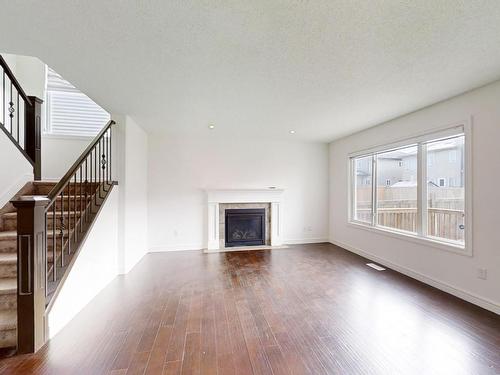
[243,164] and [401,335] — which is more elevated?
[243,164]

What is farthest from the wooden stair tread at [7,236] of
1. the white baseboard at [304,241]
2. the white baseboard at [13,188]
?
the white baseboard at [304,241]

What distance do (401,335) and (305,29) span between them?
262 cm

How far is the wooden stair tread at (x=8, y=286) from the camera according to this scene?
1958 mm

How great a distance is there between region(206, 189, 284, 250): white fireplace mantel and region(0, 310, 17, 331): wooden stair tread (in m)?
3.24

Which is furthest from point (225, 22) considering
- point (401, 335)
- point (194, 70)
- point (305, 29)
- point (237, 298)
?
point (401, 335)

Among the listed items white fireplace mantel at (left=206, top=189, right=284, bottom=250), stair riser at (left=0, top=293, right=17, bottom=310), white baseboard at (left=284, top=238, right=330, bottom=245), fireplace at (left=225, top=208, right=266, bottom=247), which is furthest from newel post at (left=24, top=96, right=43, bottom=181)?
white baseboard at (left=284, top=238, right=330, bottom=245)

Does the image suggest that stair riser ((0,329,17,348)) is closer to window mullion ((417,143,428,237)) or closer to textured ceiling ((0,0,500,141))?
textured ceiling ((0,0,500,141))

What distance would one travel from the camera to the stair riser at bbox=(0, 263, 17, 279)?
216 centimetres

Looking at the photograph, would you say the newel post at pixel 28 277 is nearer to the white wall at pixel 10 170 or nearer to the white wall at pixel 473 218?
the white wall at pixel 10 170

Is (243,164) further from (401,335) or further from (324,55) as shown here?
(401,335)

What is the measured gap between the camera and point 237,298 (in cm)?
277

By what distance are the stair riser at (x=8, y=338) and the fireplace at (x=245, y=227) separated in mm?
3533

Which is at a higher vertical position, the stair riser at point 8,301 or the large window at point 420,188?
the large window at point 420,188

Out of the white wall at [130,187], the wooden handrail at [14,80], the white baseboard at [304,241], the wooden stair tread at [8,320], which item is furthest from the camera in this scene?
the white baseboard at [304,241]
